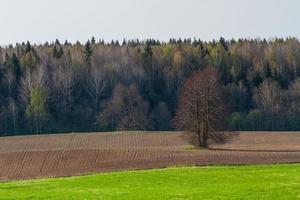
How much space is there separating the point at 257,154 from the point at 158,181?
1955 cm

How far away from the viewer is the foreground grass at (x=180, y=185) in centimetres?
2869

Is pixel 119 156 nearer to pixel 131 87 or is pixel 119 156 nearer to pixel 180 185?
pixel 180 185

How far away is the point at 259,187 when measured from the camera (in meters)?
30.9

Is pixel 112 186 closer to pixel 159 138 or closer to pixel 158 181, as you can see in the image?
pixel 158 181

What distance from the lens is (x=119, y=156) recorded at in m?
56.2

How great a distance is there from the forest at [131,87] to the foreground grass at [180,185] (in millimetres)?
69521

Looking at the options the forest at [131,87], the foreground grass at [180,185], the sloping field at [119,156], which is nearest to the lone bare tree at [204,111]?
the sloping field at [119,156]

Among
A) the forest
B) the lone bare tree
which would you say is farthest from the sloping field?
the forest

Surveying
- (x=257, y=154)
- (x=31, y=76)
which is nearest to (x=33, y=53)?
(x=31, y=76)

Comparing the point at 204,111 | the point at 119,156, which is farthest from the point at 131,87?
the point at 119,156

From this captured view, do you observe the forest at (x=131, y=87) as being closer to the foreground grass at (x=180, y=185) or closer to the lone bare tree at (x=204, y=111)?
the lone bare tree at (x=204, y=111)

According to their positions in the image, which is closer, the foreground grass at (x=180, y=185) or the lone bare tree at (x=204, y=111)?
the foreground grass at (x=180, y=185)

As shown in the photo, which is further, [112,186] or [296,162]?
[296,162]

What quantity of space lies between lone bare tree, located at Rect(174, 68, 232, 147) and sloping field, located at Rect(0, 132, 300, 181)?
2365mm
